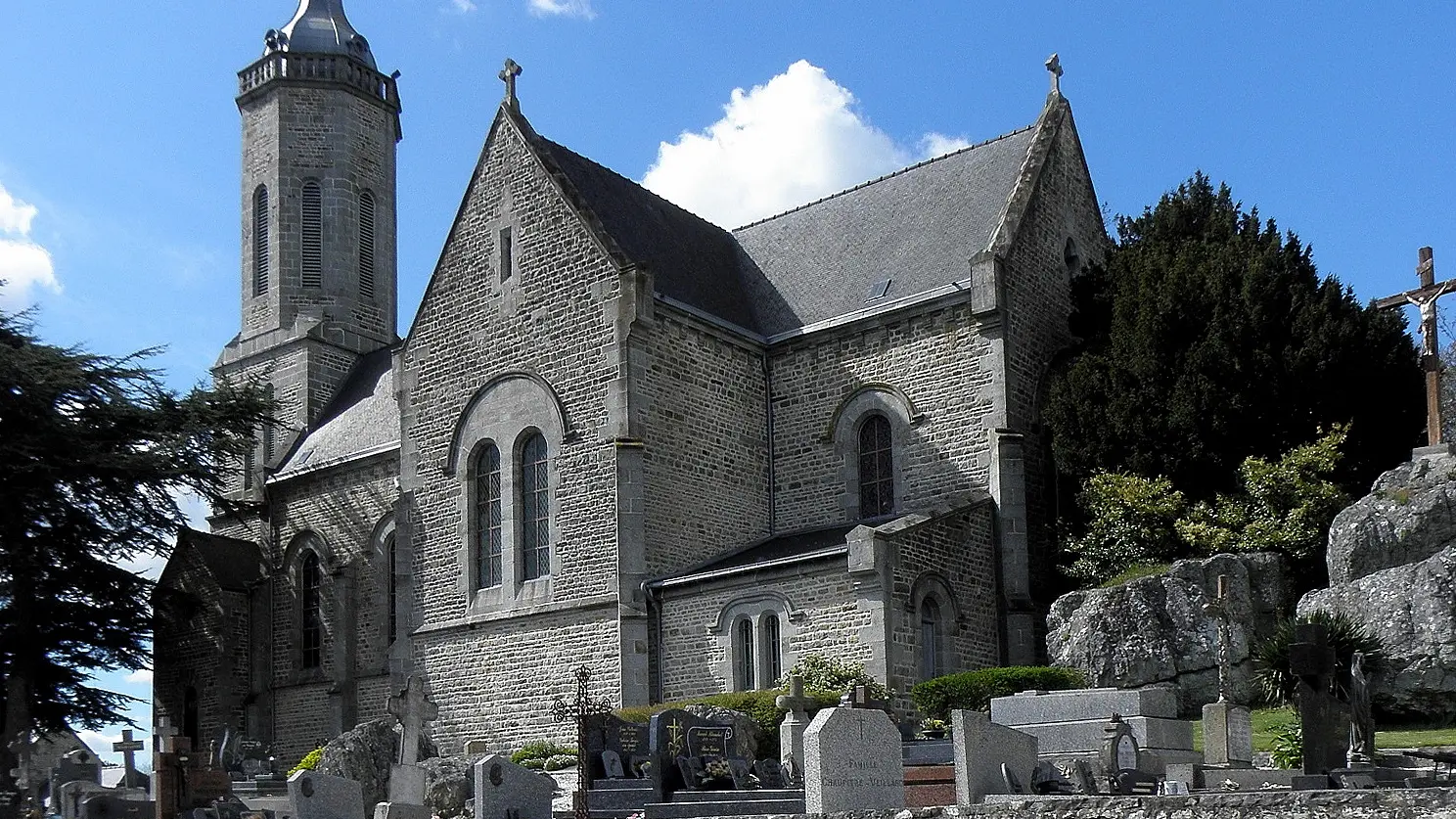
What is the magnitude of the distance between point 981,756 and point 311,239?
3317cm

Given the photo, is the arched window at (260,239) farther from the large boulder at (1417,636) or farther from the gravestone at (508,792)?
the large boulder at (1417,636)

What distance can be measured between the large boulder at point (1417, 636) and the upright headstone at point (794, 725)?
706 centimetres

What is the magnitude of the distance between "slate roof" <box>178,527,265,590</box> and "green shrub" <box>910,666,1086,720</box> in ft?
63.3

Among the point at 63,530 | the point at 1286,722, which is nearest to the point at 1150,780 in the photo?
the point at 1286,722

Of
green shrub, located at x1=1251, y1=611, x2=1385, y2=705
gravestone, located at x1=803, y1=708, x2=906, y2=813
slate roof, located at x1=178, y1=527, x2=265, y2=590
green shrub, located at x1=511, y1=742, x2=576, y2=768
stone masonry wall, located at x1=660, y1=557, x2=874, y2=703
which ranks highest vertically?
slate roof, located at x1=178, y1=527, x2=265, y2=590

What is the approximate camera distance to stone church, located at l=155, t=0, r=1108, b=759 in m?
26.5

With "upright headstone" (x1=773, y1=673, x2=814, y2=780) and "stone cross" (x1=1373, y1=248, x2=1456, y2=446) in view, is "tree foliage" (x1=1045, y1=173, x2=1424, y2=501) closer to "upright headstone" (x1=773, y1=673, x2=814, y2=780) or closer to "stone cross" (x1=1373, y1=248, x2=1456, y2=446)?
"stone cross" (x1=1373, y1=248, x2=1456, y2=446)

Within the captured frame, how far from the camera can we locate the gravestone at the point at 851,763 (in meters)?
12.3

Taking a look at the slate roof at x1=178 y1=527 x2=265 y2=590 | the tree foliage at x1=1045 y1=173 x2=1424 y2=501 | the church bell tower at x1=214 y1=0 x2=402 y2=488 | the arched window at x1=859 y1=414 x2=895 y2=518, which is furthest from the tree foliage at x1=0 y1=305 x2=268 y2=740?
the tree foliage at x1=1045 y1=173 x2=1424 y2=501

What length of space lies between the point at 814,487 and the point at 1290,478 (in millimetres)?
8114

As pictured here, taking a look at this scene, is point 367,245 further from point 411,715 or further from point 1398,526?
point 1398,526

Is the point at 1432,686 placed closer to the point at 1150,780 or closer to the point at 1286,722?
the point at 1286,722

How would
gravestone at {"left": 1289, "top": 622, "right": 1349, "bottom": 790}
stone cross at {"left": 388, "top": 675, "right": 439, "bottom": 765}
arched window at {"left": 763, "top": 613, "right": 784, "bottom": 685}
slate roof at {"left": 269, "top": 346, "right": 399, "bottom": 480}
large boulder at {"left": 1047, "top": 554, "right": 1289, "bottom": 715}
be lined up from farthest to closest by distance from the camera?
1. slate roof at {"left": 269, "top": 346, "right": 399, "bottom": 480}
2. arched window at {"left": 763, "top": 613, "right": 784, "bottom": 685}
3. large boulder at {"left": 1047, "top": 554, "right": 1289, "bottom": 715}
4. stone cross at {"left": 388, "top": 675, "right": 439, "bottom": 765}
5. gravestone at {"left": 1289, "top": 622, "right": 1349, "bottom": 790}

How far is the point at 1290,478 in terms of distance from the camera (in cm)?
2577
